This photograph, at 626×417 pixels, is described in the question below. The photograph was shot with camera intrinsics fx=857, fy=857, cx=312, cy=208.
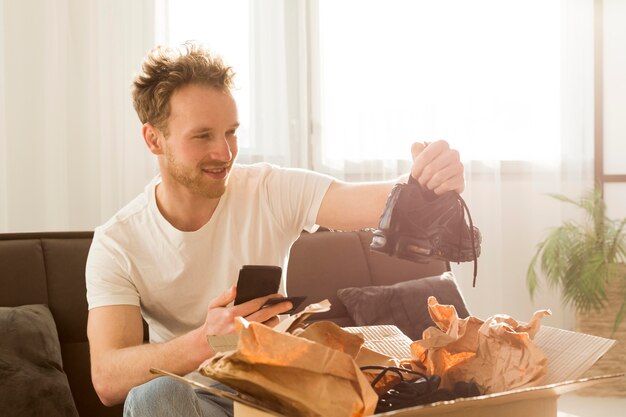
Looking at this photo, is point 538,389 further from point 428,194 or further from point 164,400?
point 164,400

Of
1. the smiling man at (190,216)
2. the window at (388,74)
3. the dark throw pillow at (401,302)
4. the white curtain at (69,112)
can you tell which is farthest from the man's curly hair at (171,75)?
the window at (388,74)

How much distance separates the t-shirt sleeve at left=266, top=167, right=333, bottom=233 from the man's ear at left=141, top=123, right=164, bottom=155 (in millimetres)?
303

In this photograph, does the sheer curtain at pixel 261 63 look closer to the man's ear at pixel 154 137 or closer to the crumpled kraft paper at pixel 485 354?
the man's ear at pixel 154 137

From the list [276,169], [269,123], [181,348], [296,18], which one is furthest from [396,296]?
[296,18]

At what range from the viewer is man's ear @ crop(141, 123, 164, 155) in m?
2.11

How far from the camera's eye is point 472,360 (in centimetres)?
95

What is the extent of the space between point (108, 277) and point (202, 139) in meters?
0.39

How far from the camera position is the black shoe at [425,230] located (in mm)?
1244

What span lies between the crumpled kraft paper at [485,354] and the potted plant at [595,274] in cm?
307

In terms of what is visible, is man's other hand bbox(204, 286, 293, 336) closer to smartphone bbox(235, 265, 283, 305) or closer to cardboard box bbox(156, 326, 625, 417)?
smartphone bbox(235, 265, 283, 305)

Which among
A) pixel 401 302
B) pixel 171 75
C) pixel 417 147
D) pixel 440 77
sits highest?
pixel 440 77

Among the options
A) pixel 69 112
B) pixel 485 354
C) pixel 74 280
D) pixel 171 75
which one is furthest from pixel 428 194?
pixel 69 112

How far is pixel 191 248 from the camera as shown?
1926mm

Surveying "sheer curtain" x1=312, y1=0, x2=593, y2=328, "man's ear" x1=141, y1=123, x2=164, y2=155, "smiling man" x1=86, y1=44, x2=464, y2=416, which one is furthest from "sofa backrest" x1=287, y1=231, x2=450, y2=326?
"sheer curtain" x1=312, y1=0, x2=593, y2=328
